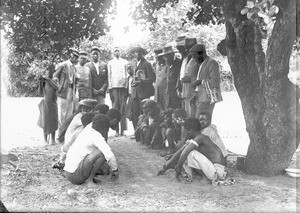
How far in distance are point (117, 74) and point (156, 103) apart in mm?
1725

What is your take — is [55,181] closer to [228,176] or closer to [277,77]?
[228,176]

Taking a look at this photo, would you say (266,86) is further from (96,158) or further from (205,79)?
(96,158)

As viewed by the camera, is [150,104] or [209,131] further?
[150,104]

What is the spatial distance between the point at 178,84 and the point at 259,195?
11.2 ft

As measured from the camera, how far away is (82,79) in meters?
9.45

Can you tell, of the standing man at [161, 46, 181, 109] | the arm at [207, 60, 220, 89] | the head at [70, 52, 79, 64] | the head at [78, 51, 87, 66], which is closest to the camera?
the arm at [207, 60, 220, 89]

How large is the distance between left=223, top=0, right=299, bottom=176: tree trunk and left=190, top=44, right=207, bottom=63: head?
591 mm

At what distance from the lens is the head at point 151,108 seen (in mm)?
8203

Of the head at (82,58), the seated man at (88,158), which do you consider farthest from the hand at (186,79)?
the head at (82,58)

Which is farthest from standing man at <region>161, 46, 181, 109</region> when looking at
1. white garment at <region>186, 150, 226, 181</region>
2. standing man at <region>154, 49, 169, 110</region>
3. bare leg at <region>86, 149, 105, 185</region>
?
bare leg at <region>86, 149, 105, 185</region>

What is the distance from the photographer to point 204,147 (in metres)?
5.77

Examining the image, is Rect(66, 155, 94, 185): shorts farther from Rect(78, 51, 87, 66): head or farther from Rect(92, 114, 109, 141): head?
Rect(78, 51, 87, 66): head

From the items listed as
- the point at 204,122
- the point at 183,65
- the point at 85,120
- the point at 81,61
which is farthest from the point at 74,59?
the point at 204,122

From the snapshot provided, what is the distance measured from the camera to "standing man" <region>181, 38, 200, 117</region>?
23.9ft
